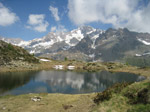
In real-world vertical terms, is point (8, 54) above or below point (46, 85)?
above

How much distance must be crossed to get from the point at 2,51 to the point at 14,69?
23493mm

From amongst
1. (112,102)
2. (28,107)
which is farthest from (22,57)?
(112,102)

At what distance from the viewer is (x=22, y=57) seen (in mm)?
131250

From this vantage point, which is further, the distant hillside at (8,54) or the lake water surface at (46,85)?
the distant hillside at (8,54)

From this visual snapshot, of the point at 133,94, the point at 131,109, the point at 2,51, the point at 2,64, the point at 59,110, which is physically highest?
the point at 2,51

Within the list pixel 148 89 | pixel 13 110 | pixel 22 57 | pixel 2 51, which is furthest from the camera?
pixel 22 57

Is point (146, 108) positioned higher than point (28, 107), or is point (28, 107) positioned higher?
point (146, 108)

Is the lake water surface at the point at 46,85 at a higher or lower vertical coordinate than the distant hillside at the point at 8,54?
lower

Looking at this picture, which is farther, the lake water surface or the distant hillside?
the distant hillside

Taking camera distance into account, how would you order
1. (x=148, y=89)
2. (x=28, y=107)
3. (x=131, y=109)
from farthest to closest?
1. (x=28, y=107)
2. (x=148, y=89)
3. (x=131, y=109)

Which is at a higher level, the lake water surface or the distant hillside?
the distant hillside

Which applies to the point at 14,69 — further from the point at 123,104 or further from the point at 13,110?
the point at 123,104

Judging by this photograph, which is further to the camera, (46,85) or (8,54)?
(8,54)

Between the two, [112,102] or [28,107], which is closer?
[112,102]
